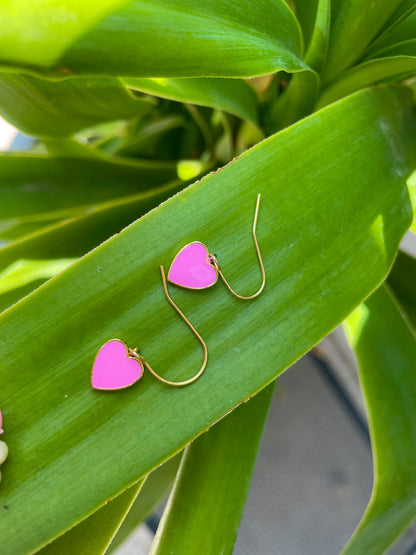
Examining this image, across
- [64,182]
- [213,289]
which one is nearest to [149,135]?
[64,182]

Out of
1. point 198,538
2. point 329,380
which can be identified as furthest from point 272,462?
point 198,538

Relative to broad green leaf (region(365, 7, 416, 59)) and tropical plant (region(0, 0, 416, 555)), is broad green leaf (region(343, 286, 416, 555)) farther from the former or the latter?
broad green leaf (region(365, 7, 416, 59))

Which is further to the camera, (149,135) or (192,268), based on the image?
(149,135)

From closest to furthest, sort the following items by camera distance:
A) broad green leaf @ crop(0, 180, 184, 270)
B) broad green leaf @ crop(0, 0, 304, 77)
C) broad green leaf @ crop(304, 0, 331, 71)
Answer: broad green leaf @ crop(0, 0, 304, 77)
broad green leaf @ crop(304, 0, 331, 71)
broad green leaf @ crop(0, 180, 184, 270)

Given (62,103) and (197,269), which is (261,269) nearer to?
(197,269)

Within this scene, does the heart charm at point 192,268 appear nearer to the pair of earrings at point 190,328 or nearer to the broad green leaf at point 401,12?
the pair of earrings at point 190,328

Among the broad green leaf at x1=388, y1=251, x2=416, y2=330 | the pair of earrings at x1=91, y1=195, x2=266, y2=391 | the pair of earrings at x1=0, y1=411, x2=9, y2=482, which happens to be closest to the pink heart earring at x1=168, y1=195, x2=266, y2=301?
the pair of earrings at x1=91, y1=195, x2=266, y2=391
